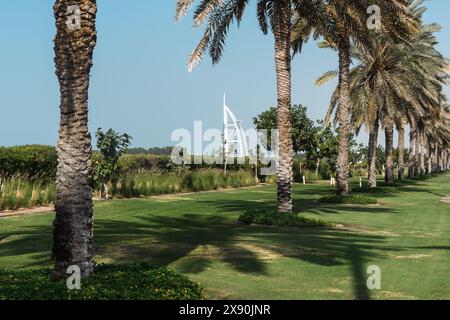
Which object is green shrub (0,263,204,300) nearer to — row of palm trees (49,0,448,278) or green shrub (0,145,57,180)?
row of palm trees (49,0,448,278)

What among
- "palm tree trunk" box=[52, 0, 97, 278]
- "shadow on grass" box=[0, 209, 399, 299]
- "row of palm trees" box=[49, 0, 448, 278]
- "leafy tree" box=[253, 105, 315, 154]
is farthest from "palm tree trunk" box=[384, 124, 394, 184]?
"palm tree trunk" box=[52, 0, 97, 278]

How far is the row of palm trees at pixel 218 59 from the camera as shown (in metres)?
8.38

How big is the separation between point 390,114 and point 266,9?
17.4 m

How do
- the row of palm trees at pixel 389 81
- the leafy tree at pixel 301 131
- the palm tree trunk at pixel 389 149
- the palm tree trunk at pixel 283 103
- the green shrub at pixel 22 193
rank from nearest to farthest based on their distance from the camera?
the palm tree trunk at pixel 283 103 → the green shrub at pixel 22 193 → the row of palm trees at pixel 389 81 → the palm tree trunk at pixel 389 149 → the leafy tree at pixel 301 131

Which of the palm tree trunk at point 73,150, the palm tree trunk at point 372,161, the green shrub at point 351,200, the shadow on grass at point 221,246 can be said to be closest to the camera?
the palm tree trunk at point 73,150

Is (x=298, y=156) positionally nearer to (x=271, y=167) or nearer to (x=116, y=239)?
(x=271, y=167)

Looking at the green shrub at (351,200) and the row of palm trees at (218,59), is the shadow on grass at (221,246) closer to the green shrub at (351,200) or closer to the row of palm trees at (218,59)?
the row of palm trees at (218,59)

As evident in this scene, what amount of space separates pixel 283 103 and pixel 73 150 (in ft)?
41.7

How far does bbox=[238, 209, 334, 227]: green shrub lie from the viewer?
18216mm

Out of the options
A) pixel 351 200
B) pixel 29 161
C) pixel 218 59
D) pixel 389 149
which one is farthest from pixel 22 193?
pixel 389 149

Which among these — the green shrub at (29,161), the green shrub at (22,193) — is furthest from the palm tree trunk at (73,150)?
the green shrub at (29,161)

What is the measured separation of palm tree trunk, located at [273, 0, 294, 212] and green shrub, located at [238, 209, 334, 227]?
1.00 metres

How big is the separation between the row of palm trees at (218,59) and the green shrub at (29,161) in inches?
353

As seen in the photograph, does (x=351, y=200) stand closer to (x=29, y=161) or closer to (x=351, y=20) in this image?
(x=351, y=20)
